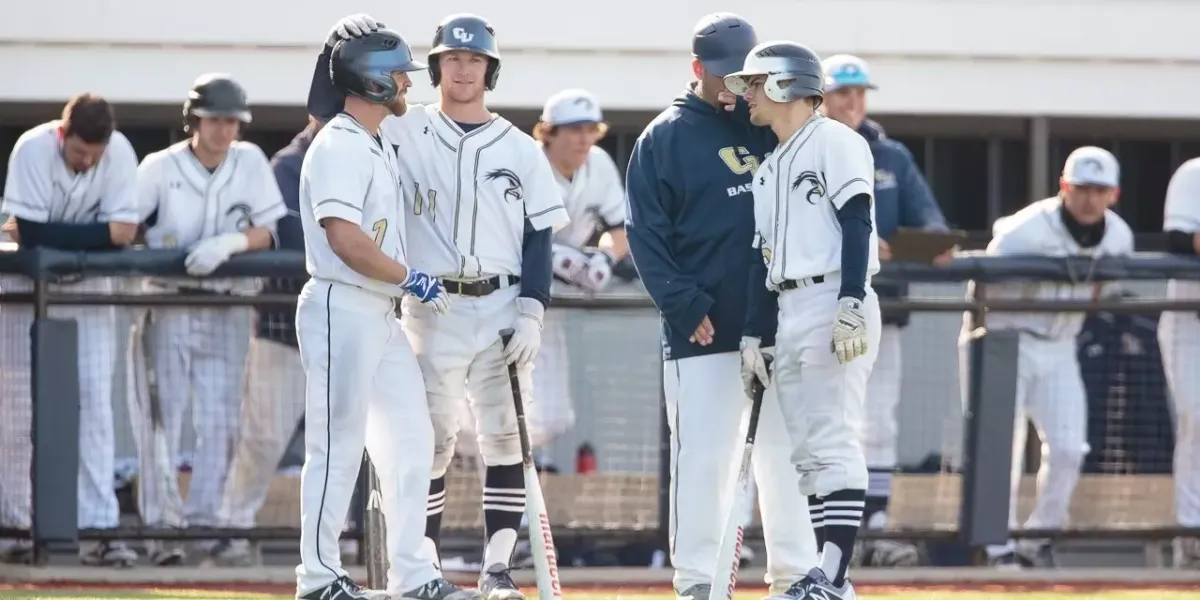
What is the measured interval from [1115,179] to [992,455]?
1315 mm

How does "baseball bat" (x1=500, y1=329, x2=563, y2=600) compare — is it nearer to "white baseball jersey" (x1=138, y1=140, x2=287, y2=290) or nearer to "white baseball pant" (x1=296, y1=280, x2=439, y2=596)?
"white baseball pant" (x1=296, y1=280, x2=439, y2=596)

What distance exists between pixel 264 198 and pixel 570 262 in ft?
4.18

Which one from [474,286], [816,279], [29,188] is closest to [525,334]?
[474,286]

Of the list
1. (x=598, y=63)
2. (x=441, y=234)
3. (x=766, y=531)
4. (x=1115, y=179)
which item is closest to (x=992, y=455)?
(x=1115, y=179)

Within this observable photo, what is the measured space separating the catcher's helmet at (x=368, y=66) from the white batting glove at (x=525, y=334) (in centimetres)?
78

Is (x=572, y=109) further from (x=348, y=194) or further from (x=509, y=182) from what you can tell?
(x=348, y=194)

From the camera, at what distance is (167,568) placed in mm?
7945

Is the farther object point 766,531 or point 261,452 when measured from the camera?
point 261,452

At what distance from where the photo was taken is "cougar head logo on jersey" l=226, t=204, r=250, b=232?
326 inches

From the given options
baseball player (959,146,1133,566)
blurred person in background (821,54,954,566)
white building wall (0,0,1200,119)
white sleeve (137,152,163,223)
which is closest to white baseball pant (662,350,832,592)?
blurred person in background (821,54,954,566)

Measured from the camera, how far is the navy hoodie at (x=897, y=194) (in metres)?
8.45

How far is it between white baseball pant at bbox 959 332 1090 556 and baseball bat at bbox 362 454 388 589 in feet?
9.28

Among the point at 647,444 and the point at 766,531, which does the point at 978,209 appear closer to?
the point at 647,444

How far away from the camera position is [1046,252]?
8.55 m
